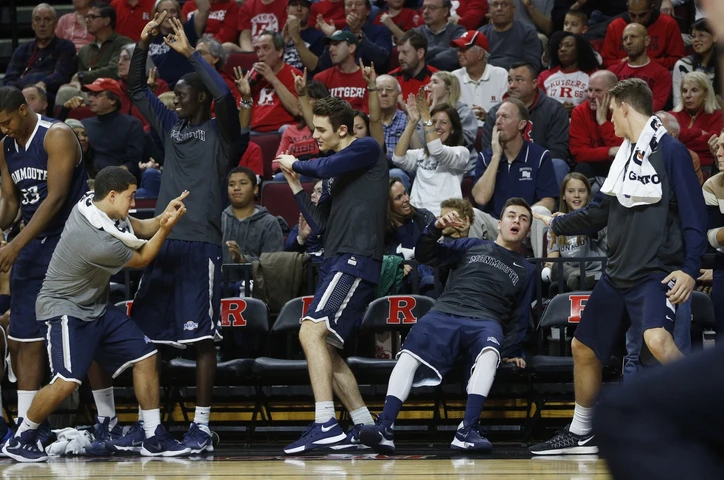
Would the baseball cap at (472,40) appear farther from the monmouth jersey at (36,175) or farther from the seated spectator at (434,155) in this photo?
the monmouth jersey at (36,175)

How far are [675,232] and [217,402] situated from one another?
3.33m

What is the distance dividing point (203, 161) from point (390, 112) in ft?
10.6

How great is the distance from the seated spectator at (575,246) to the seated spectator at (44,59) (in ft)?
23.0

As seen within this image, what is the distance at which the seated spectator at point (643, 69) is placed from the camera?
9773mm

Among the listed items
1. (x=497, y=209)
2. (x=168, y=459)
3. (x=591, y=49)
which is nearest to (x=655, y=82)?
(x=591, y=49)

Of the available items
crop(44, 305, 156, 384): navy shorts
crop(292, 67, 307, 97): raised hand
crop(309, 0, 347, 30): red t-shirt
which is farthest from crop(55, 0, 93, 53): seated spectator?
crop(44, 305, 156, 384): navy shorts

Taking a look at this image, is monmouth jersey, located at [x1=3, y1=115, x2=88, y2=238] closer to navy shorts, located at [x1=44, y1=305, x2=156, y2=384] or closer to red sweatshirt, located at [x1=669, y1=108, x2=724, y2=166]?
navy shorts, located at [x1=44, y1=305, x2=156, y2=384]

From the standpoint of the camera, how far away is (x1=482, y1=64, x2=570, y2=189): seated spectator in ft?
30.6

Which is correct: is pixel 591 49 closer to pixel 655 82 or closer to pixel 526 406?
pixel 655 82

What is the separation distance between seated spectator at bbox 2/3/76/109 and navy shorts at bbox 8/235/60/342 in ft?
20.3

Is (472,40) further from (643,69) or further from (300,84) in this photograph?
Result: (300,84)

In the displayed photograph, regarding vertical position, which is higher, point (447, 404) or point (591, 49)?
point (591, 49)

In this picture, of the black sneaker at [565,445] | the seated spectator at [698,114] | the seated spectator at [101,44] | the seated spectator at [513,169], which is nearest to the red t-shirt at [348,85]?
the seated spectator at [513,169]

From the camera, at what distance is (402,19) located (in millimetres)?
12141
